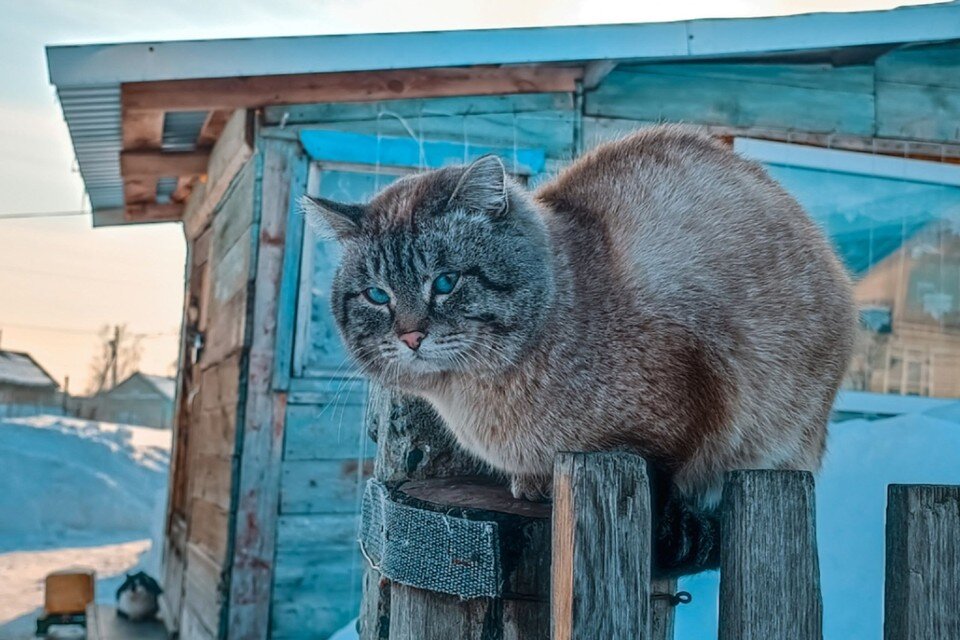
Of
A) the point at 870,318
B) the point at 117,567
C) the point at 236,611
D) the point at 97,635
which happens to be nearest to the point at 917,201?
the point at 870,318

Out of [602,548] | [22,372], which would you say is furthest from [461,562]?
[22,372]

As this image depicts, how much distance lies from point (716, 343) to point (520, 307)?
36cm

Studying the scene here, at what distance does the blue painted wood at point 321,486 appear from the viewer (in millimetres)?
5137

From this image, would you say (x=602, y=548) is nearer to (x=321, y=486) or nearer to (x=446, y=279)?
(x=446, y=279)

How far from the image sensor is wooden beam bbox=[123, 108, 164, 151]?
552 centimetres

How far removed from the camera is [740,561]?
4.62 feet

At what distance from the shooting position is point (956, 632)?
1.33m

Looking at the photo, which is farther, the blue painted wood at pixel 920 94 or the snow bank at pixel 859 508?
the blue painted wood at pixel 920 94

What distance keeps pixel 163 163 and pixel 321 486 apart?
Answer: 2922 mm

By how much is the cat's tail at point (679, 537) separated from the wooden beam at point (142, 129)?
4.29 metres

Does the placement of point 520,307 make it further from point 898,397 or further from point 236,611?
point 898,397

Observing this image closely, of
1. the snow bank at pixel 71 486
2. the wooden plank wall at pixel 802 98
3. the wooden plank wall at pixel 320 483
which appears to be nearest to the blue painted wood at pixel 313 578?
the wooden plank wall at pixel 320 483

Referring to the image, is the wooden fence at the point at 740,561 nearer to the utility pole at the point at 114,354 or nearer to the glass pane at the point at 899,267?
the glass pane at the point at 899,267

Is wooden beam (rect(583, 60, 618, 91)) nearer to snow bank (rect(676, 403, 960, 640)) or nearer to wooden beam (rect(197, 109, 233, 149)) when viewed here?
wooden beam (rect(197, 109, 233, 149))
